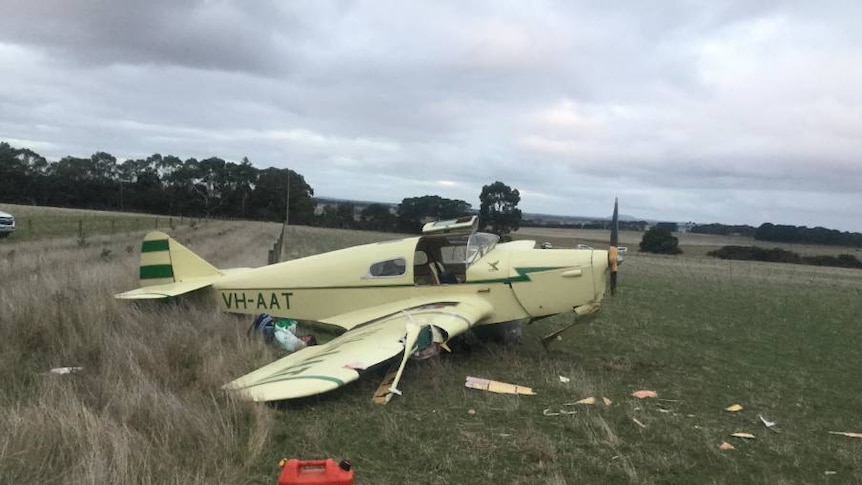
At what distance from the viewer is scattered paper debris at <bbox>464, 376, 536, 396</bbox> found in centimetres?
632

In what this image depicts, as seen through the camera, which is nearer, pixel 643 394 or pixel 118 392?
pixel 118 392

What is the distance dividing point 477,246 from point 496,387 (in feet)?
8.45

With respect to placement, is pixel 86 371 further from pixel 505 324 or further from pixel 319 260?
pixel 505 324

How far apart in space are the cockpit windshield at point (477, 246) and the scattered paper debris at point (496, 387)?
2.12 meters

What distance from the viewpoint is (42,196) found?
7919 centimetres

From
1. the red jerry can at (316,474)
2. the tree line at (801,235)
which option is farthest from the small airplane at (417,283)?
the tree line at (801,235)

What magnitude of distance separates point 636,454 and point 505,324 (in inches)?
160

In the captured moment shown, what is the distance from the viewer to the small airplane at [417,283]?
7910mm

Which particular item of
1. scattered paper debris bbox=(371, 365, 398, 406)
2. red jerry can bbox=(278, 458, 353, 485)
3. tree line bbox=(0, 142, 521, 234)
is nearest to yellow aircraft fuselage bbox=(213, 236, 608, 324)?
scattered paper debris bbox=(371, 365, 398, 406)

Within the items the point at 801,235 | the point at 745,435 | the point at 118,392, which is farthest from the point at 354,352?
the point at 801,235

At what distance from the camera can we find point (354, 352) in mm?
6074

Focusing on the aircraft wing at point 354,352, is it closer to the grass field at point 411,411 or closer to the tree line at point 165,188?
the grass field at point 411,411

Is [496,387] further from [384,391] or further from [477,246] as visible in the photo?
[477,246]

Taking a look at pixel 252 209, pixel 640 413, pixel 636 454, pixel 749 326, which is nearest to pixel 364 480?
pixel 636 454
